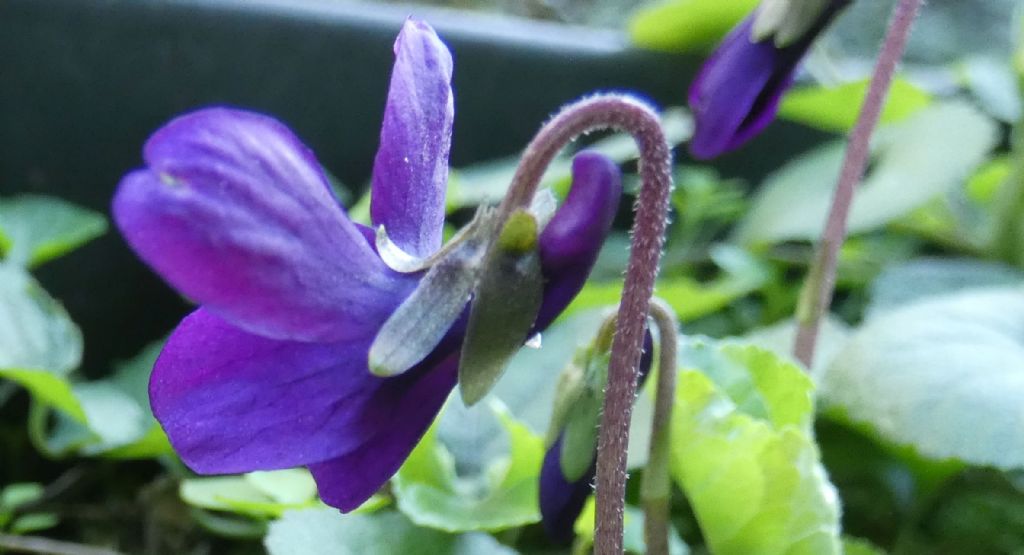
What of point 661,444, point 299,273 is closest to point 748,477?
point 661,444

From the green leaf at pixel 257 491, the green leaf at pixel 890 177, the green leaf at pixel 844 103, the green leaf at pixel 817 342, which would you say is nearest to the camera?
the green leaf at pixel 257 491

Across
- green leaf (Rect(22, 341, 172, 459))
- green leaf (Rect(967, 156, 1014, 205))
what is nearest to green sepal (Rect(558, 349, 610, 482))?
green leaf (Rect(22, 341, 172, 459))

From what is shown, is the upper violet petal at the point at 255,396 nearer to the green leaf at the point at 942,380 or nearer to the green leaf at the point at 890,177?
the green leaf at the point at 942,380

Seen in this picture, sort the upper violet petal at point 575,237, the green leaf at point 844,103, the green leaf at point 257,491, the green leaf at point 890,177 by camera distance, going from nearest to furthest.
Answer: the upper violet petal at point 575,237
the green leaf at point 257,491
the green leaf at point 890,177
the green leaf at point 844,103

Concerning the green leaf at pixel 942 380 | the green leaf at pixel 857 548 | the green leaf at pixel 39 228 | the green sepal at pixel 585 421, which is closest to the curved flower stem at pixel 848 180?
the green leaf at pixel 942 380

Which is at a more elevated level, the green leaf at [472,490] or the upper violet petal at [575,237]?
the upper violet petal at [575,237]

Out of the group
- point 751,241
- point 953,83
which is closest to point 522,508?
point 751,241

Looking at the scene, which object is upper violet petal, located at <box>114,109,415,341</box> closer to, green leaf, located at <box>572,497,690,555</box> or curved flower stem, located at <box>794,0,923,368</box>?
green leaf, located at <box>572,497,690,555</box>
